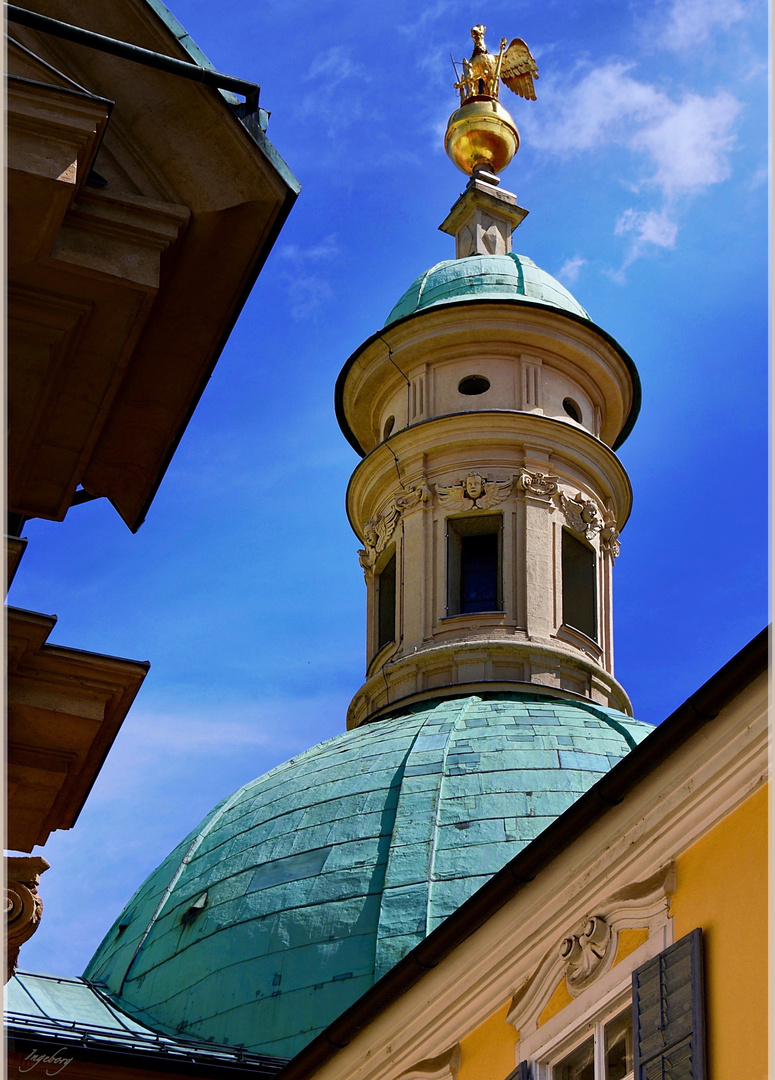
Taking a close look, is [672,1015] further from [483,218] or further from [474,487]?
[483,218]

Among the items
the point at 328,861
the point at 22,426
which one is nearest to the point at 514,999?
the point at 22,426

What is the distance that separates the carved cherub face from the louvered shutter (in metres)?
19.8

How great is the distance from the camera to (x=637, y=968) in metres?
12.1

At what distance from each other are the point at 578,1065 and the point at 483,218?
25764 millimetres

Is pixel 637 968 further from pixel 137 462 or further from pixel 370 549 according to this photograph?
pixel 370 549

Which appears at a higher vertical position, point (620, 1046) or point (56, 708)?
point (620, 1046)

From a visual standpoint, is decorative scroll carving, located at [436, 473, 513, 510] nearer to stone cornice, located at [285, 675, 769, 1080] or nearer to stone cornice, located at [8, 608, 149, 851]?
stone cornice, located at [285, 675, 769, 1080]

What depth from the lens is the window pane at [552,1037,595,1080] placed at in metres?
12.5

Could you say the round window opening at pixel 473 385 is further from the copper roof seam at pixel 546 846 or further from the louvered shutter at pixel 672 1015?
the louvered shutter at pixel 672 1015

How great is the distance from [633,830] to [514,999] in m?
1.65

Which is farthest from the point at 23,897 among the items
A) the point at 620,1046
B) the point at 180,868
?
the point at 180,868

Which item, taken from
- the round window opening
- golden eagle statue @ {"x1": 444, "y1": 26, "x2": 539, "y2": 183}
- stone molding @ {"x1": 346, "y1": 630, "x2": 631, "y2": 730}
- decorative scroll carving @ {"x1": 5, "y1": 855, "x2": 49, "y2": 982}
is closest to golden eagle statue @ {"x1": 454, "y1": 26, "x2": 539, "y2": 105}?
golden eagle statue @ {"x1": 444, "y1": 26, "x2": 539, "y2": 183}

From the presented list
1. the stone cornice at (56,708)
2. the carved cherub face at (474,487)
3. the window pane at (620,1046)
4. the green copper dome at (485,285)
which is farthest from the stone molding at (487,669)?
the stone cornice at (56,708)

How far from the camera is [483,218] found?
36938mm
